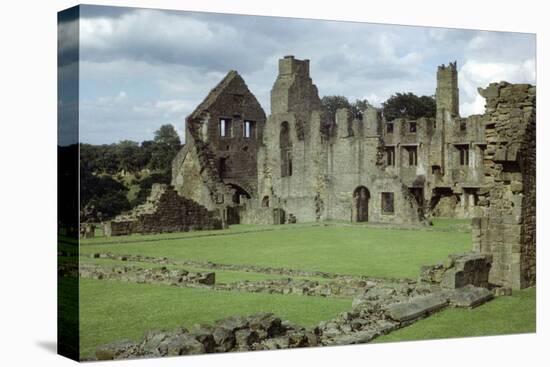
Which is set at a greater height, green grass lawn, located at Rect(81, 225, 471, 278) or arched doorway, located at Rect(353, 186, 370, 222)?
arched doorway, located at Rect(353, 186, 370, 222)

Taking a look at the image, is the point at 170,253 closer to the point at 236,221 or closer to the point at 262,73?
the point at 236,221

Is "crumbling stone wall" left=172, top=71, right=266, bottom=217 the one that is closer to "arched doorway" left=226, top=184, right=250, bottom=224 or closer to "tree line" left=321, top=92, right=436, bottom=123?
"arched doorway" left=226, top=184, right=250, bottom=224

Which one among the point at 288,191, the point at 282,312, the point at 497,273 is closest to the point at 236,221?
the point at 288,191

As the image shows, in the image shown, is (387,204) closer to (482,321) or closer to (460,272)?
(460,272)

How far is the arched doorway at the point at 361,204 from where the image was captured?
1617 cm

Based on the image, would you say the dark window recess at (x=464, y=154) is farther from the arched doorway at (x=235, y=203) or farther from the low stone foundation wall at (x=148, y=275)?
the low stone foundation wall at (x=148, y=275)

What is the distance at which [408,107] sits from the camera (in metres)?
18.0

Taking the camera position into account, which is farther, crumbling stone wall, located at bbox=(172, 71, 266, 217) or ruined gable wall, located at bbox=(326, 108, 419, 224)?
ruined gable wall, located at bbox=(326, 108, 419, 224)

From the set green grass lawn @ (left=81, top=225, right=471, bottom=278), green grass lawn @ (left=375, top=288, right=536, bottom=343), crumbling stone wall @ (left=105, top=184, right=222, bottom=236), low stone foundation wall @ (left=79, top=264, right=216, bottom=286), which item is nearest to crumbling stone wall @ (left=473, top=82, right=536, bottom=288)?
green grass lawn @ (left=375, top=288, right=536, bottom=343)

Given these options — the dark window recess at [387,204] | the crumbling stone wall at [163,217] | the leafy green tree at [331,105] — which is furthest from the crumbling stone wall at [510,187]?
the crumbling stone wall at [163,217]

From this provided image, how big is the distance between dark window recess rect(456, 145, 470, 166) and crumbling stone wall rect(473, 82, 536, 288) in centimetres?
862

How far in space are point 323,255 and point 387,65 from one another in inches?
137

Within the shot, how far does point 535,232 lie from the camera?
672 inches

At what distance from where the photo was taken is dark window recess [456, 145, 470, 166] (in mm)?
25806
